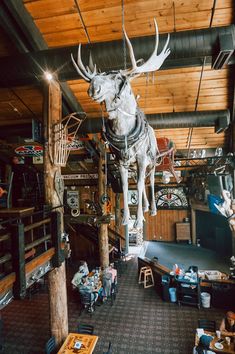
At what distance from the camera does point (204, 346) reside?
551 cm

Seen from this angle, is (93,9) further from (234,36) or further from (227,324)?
(227,324)

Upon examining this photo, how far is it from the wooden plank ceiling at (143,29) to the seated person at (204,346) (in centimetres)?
576

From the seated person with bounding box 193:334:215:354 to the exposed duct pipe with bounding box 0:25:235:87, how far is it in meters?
6.05

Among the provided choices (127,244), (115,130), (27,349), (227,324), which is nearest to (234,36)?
(115,130)

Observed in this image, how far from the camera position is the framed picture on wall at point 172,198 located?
16.8 metres

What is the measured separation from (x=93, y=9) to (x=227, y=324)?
8.18 meters

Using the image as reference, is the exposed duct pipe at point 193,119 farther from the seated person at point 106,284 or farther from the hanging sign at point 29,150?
the seated person at point 106,284

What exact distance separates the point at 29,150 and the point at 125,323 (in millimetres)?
7360

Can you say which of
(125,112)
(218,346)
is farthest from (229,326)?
(125,112)

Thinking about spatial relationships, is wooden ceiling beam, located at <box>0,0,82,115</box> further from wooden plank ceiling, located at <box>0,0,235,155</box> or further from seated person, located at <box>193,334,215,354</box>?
seated person, located at <box>193,334,215,354</box>

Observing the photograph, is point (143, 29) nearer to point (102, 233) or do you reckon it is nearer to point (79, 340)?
point (79, 340)

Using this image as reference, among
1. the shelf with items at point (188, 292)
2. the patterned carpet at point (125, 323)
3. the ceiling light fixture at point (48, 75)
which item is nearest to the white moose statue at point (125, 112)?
the ceiling light fixture at point (48, 75)

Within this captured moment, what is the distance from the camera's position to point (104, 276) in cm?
996

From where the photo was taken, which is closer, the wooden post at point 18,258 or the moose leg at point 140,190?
the moose leg at point 140,190
